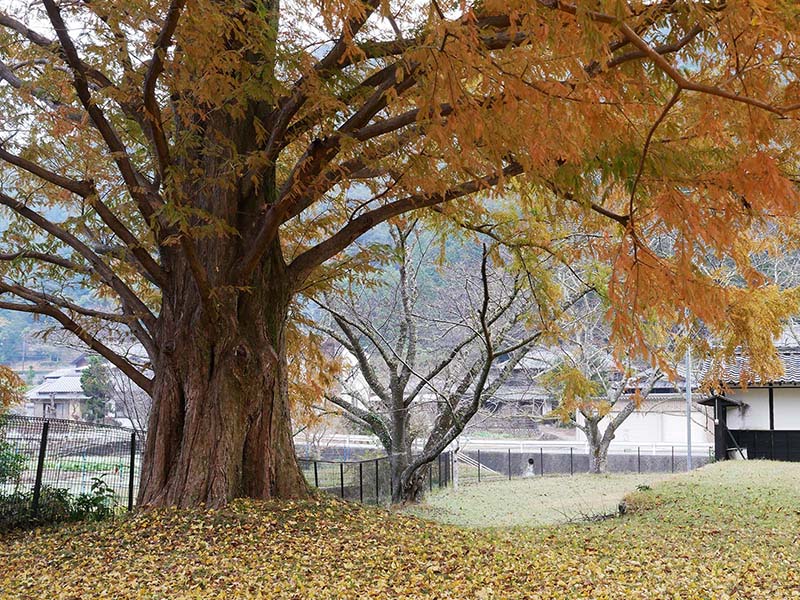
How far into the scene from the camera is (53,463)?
809 centimetres

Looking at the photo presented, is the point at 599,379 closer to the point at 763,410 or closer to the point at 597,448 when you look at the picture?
the point at 597,448

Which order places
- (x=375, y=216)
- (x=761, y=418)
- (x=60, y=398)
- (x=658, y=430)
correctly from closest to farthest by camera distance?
(x=375, y=216) < (x=761, y=418) < (x=60, y=398) < (x=658, y=430)

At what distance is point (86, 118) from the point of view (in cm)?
638

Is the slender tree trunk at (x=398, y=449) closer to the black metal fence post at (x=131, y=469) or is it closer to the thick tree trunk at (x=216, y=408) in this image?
the black metal fence post at (x=131, y=469)

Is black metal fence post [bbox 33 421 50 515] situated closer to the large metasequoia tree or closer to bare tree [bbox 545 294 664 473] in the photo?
the large metasequoia tree

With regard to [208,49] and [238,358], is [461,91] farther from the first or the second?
[238,358]

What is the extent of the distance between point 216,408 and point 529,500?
12721 millimetres

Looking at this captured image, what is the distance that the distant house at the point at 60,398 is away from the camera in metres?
28.9

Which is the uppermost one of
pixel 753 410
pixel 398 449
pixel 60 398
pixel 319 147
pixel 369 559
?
pixel 319 147

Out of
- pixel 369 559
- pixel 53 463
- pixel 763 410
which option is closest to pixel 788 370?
pixel 763 410

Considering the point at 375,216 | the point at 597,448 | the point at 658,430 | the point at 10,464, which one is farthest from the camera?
the point at 658,430

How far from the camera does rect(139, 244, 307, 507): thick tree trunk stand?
6.55 meters

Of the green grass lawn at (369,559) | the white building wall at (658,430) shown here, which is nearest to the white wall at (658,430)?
the white building wall at (658,430)

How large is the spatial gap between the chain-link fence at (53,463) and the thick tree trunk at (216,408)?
1652mm
